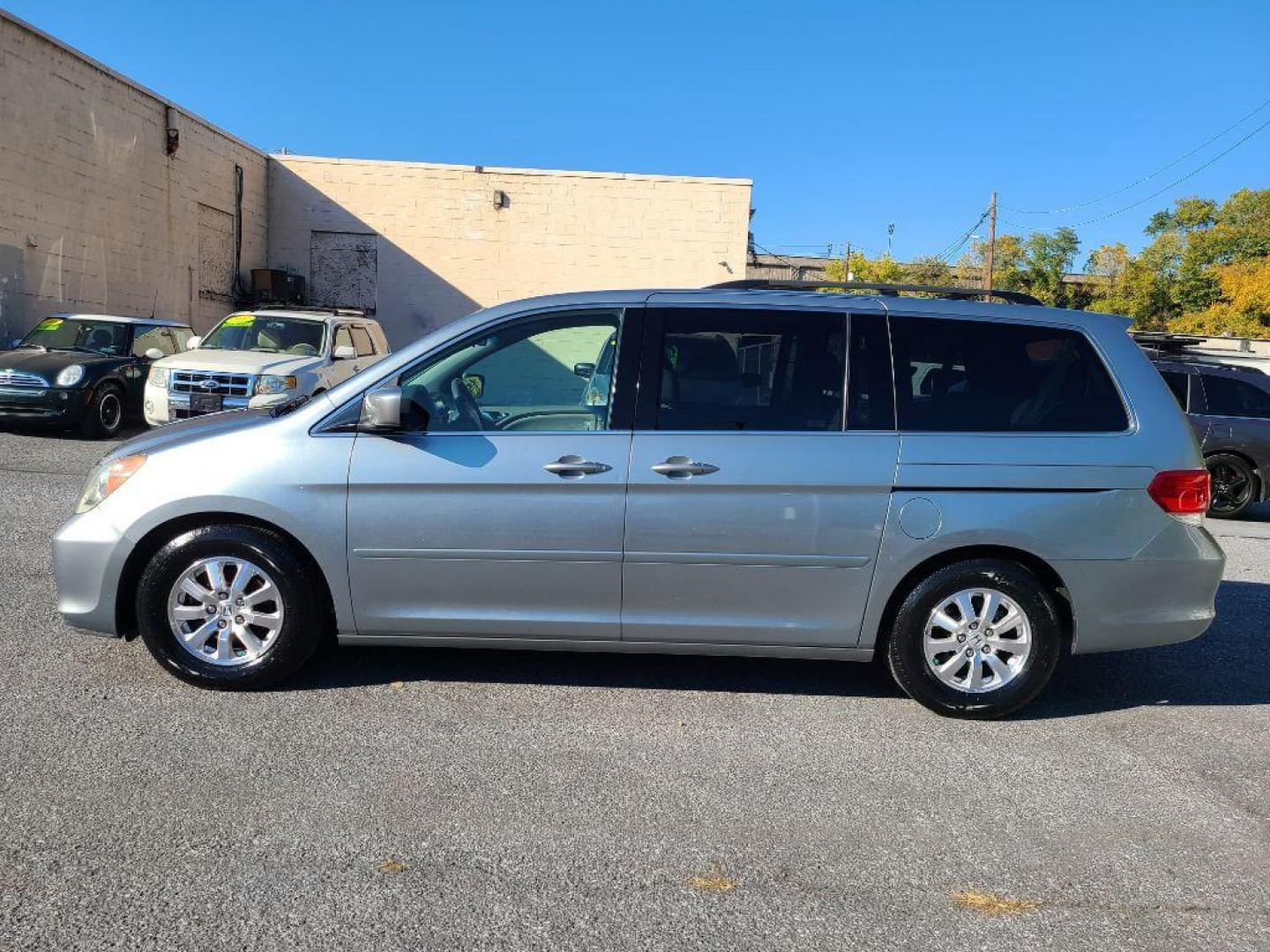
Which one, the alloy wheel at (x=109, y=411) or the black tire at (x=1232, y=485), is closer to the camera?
the black tire at (x=1232, y=485)

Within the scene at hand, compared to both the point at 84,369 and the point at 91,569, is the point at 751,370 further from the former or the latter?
the point at 84,369

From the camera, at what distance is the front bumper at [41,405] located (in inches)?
481

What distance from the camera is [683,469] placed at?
4.25m

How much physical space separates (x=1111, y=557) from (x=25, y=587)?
585cm

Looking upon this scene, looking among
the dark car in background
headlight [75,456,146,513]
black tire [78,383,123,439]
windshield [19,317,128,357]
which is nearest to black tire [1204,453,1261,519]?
the dark car in background

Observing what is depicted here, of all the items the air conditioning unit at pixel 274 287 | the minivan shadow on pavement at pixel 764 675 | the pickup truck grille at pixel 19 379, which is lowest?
the minivan shadow on pavement at pixel 764 675

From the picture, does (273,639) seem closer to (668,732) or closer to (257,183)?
(668,732)

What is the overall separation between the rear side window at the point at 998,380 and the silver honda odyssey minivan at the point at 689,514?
0.04 ft

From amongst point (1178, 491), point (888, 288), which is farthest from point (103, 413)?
point (1178, 491)

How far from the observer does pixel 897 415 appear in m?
4.39

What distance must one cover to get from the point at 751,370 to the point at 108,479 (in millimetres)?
2898

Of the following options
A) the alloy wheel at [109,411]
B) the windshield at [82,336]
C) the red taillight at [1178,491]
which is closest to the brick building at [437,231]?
the windshield at [82,336]

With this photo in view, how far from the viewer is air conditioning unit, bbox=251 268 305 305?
2491 cm

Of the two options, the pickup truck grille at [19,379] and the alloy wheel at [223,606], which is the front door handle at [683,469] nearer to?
the alloy wheel at [223,606]
